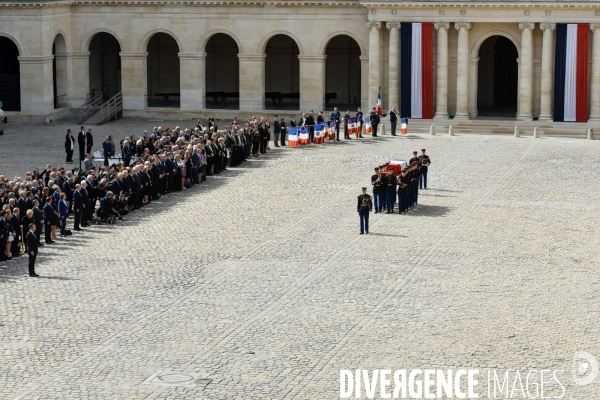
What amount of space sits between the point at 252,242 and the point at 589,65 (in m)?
29.1

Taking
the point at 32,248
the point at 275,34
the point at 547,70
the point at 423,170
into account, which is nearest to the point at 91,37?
the point at 275,34

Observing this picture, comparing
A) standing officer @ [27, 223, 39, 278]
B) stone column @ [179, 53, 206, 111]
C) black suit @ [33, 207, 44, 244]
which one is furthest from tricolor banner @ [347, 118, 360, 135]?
standing officer @ [27, 223, 39, 278]

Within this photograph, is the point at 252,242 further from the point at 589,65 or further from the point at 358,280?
the point at 589,65

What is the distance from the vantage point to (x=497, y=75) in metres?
71.6

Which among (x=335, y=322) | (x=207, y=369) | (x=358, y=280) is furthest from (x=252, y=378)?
(x=358, y=280)

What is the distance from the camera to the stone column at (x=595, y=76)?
60.8m

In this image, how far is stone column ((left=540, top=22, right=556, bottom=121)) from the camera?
61219mm

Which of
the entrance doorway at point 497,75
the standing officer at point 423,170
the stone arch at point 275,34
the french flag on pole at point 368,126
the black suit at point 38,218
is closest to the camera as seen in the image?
the black suit at point 38,218

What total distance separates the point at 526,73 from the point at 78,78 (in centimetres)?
2249

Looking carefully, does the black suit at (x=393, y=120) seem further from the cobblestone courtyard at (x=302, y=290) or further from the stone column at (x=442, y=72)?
the cobblestone courtyard at (x=302, y=290)

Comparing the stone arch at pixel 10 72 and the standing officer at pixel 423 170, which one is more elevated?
the stone arch at pixel 10 72

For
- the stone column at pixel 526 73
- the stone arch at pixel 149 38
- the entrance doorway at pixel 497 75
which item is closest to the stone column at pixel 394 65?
the stone column at pixel 526 73

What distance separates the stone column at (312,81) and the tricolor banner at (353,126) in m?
8.03

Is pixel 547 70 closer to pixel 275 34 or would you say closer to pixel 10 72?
pixel 275 34
